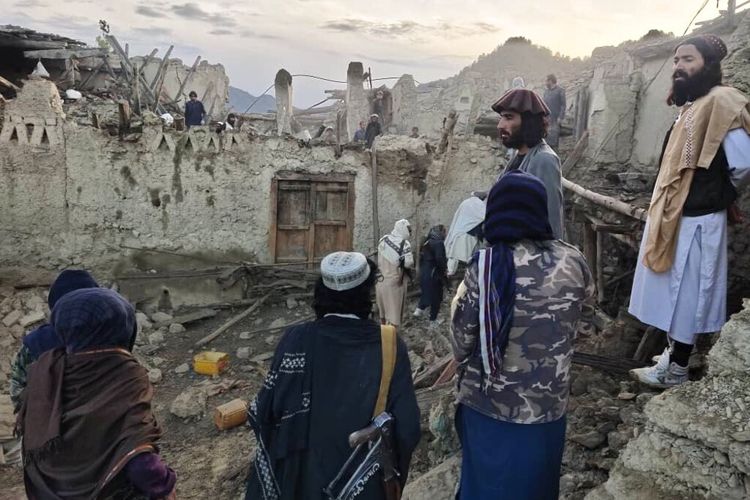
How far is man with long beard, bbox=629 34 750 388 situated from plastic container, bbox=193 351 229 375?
18.2ft

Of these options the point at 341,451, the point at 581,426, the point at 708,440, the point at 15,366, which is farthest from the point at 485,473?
the point at 15,366

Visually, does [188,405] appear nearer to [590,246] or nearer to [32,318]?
[32,318]

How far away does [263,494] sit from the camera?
6.85ft

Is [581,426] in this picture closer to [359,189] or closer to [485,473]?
[485,473]

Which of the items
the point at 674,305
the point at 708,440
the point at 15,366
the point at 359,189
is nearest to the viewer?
the point at 708,440

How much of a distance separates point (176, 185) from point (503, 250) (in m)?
7.17

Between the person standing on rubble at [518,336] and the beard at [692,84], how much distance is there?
43.5 inches

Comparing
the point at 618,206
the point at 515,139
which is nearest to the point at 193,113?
the point at 618,206

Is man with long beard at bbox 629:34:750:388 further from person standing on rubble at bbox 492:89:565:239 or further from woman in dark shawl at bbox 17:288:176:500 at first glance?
woman in dark shawl at bbox 17:288:176:500

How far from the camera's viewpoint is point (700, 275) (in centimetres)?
239

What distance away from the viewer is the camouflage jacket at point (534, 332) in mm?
1855

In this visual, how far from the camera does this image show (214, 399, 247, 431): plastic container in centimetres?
547

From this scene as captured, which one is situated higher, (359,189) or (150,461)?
(359,189)

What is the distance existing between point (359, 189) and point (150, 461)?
6.72 metres
